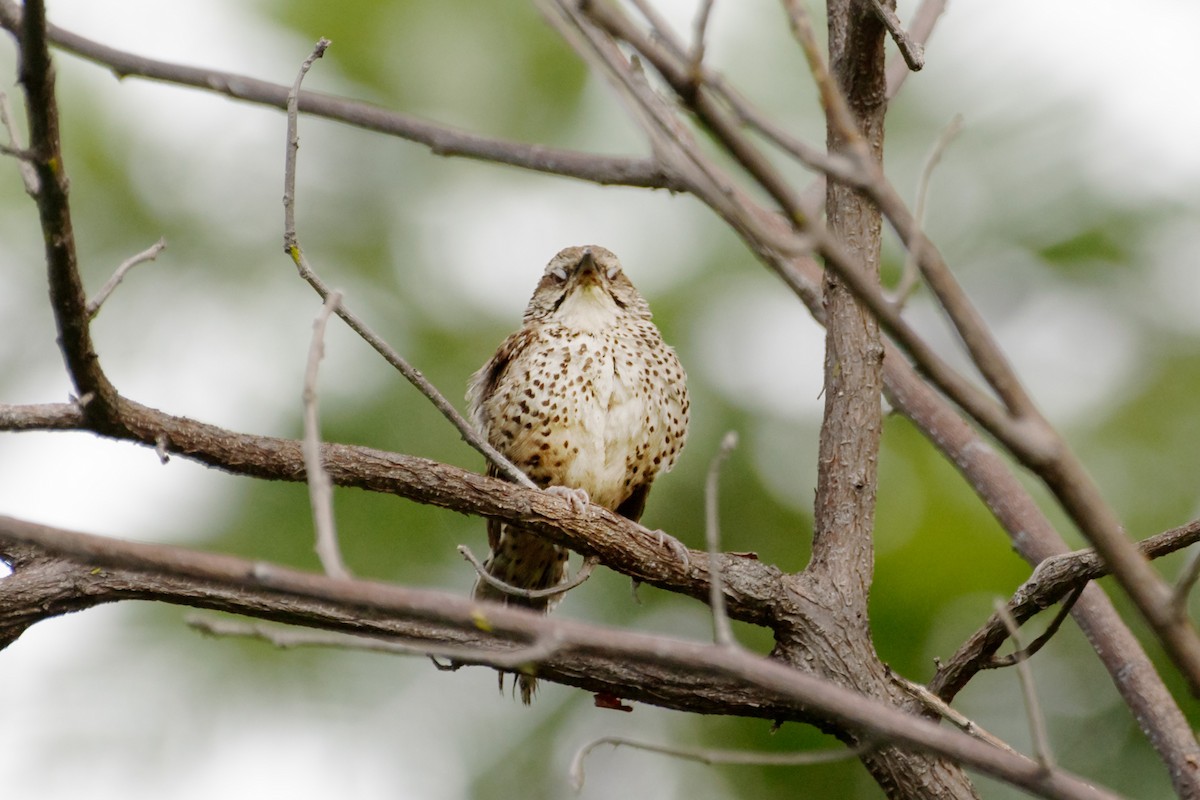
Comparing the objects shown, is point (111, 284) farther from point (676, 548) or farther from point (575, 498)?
point (676, 548)

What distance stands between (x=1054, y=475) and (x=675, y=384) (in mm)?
3901

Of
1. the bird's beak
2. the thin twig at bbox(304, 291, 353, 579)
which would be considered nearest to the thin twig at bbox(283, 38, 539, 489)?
the thin twig at bbox(304, 291, 353, 579)

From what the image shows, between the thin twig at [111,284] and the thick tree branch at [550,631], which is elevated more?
the thin twig at [111,284]

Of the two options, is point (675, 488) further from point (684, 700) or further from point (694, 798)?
point (684, 700)

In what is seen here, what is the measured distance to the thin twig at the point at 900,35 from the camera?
3.42m

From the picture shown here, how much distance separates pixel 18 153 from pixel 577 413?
3.15 m

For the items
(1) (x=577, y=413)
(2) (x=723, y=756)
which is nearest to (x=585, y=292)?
(1) (x=577, y=413)

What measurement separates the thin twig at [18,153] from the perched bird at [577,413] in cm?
272

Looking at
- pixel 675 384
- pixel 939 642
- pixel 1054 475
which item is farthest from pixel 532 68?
pixel 1054 475

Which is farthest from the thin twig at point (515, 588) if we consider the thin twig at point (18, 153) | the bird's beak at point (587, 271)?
the bird's beak at point (587, 271)

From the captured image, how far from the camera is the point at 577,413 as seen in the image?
5.56 metres

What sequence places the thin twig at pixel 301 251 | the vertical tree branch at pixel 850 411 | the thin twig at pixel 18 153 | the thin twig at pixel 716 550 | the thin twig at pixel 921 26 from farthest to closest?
the thin twig at pixel 921 26 < the vertical tree branch at pixel 850 411 < the thin twig at pixel 301 251 < the thin twig at pixel 18 153 < the thin twig at pixel 716 550

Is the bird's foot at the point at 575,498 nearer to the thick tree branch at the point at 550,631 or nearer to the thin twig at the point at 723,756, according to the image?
the thin twig at the point at 723,756

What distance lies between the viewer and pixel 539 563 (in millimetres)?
5797
